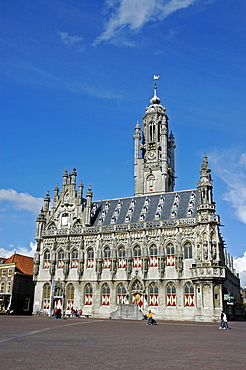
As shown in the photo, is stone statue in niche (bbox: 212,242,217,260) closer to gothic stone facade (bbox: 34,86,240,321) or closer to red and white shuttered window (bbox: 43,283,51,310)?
gothic stone facade (bbox: 34,86,240,321)

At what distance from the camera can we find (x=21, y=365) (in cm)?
1141

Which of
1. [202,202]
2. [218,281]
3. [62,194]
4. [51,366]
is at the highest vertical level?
A: [62,194]

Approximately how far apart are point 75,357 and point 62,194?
53.7 metres

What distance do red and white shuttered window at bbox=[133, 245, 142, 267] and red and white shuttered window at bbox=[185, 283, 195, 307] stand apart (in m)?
7.60

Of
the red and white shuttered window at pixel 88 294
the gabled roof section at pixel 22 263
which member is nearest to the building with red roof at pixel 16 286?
the gabled roof section at pixel 22 263

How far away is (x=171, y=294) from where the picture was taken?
52.5m

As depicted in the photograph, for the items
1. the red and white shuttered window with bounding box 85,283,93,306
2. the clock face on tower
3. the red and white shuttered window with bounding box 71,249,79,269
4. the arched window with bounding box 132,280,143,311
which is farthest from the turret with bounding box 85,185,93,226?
the clock face on tower

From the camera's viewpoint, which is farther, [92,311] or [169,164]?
[169,164]

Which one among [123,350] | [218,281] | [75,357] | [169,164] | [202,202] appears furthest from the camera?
[169,164]

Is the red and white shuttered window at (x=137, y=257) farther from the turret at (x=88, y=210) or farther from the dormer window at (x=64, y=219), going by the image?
the dormer window at (x=64, y=219)

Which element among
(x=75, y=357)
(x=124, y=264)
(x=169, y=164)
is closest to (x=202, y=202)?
(x=124, y=264)

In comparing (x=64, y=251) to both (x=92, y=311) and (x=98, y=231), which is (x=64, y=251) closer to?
(x=98, y=231)

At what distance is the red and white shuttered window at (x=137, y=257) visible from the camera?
183 feet

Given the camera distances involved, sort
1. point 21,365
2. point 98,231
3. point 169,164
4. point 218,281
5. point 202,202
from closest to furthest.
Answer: point 21,365 → point 218,281 → point 202,202 → point 98,231 → point 169,164
